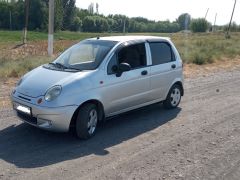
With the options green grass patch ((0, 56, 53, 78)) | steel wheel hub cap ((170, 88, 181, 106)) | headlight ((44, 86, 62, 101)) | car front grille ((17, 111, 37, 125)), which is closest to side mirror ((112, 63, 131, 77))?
headlight ((44, 86, 62, 101))

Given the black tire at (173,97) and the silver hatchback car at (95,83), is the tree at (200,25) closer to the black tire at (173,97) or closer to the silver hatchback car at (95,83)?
the black tire at (173,97)

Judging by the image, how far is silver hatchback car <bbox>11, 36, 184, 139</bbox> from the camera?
235 inches

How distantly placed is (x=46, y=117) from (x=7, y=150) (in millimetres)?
779

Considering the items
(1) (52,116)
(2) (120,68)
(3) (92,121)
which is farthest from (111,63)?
(1) (52,116)

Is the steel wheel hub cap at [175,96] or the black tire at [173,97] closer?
the black tire at [173,97]

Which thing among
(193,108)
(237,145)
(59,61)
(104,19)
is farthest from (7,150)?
(104,19)

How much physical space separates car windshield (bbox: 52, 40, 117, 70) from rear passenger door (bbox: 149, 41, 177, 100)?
1.16m

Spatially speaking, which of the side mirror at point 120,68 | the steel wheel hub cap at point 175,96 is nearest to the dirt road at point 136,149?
the steel wheel hub cap at point 175,96

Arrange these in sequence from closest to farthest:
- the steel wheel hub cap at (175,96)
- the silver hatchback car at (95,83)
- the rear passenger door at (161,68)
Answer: the silver hatchback car at (95,83)
the rear passenger door at (161,68)
the steel wheel hub cap at (175,96)

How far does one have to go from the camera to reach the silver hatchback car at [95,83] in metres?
5.96

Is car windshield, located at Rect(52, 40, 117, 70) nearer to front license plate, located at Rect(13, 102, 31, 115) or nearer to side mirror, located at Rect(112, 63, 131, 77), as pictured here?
side mirror, located at Rect(112, 63, 131, 77)

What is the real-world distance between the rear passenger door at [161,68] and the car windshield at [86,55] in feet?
3.81

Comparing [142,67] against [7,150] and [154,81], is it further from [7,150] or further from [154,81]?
[7,150]

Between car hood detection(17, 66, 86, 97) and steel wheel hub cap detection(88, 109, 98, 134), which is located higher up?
car hood detection(17, 66, 86, 97)
